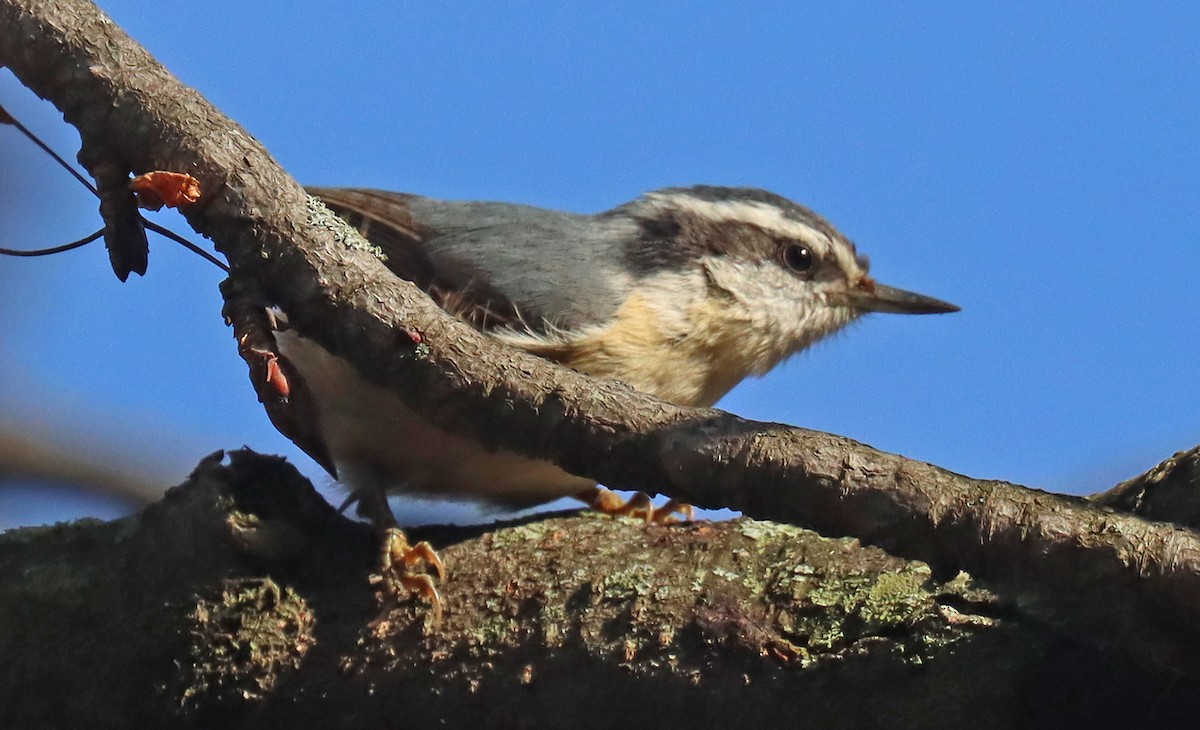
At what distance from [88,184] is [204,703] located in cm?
96

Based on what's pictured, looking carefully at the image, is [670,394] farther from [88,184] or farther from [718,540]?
[88,184]

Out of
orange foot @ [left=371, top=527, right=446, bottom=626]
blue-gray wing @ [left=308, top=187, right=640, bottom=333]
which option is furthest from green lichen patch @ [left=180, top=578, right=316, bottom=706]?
blue-gray wing @ [left=308, top=187, right=640, bottom=333]

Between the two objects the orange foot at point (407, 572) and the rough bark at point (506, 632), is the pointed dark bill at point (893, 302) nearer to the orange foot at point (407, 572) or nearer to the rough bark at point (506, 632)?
the rough bark at point (506, 632)

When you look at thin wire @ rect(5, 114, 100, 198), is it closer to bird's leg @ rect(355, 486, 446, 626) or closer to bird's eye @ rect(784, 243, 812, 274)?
bird's leg @ rect(355, 486, 446, 626)

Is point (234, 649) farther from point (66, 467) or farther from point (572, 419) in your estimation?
point (66, 467)

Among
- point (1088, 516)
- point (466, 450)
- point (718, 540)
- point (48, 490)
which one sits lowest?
point (1088, 516)

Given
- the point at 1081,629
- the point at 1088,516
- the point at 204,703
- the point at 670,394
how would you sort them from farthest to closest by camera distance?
1. the point at 670,394
2. the point at 204,703
3. the point at 1081,629
4. the point at 1088,516

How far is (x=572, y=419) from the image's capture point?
6.93 ft

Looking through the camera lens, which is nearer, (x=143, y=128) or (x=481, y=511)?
(x=143, y=128)

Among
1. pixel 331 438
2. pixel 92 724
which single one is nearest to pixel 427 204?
pixel 331 438

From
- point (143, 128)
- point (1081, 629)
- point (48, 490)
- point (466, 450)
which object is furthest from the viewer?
point (48, 490)

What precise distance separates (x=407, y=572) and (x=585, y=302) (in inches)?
45.2

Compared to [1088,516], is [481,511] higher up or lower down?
higher up

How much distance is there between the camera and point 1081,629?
7.00ft
